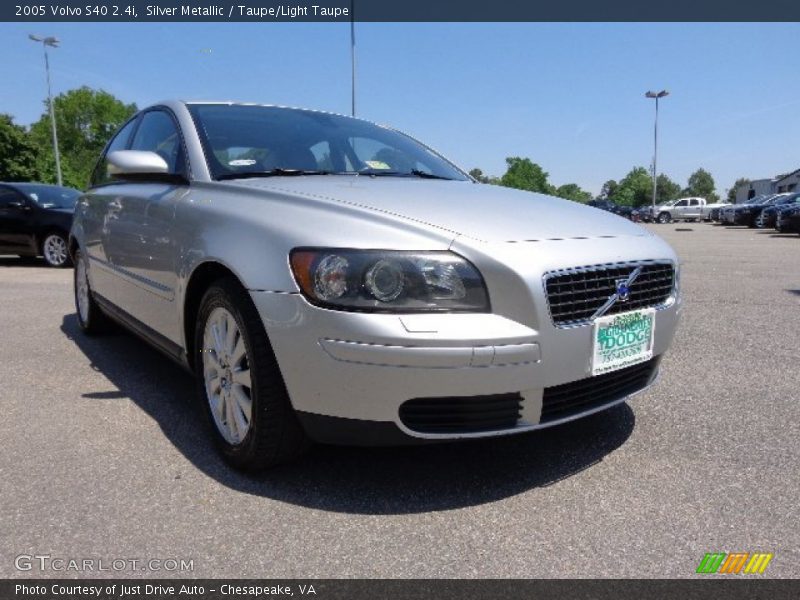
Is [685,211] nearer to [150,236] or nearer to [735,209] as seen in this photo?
[735,209]

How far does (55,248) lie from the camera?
32.9 feet

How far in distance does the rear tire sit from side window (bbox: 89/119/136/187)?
588 millimetres

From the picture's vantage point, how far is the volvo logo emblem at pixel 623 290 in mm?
2289

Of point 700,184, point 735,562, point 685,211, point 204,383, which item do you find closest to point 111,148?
point 204,383

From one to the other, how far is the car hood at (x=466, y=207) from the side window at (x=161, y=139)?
20.3 inches

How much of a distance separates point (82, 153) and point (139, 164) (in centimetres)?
7900

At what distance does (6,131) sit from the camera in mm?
48531

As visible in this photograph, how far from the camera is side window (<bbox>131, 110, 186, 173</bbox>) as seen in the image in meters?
3.04

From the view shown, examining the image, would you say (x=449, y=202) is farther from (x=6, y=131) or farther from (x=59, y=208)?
(x=6, y=131)

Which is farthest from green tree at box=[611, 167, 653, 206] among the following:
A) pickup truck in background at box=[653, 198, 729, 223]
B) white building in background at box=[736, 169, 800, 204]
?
pickup truck in background at box=[653, 198, 729, 223]

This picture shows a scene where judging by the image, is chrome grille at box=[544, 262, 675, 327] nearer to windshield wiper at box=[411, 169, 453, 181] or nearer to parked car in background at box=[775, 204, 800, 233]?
windshield wiper at box=[411, 169, 453, 181]

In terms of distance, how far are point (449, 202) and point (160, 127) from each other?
1.93m

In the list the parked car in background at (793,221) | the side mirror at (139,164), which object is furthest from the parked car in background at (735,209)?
the side mirror at (139,164)

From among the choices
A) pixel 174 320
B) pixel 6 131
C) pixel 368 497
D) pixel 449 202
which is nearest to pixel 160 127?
pixel 174 320
